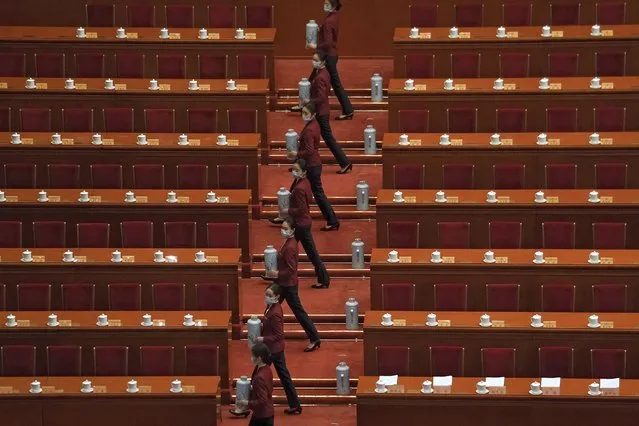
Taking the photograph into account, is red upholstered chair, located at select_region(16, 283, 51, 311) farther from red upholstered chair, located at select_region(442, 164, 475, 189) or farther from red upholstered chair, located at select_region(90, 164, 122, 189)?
red upholstered chair, located at select_region(442, 164, 475, 189)

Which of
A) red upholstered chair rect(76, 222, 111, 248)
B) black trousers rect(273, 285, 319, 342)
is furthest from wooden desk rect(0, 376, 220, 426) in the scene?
red upholstered chair rect(76, 222, 111, 248)

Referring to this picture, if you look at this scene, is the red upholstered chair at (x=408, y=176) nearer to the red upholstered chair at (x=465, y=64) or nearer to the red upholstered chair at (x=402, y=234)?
the red upholstered chair at (x=402, y=234)

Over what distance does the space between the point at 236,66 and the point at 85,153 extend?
1726 mm

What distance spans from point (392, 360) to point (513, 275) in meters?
1.32

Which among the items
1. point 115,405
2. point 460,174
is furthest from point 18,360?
point 460,174

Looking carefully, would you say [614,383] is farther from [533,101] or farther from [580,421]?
[533,101]

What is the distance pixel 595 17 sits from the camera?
58.2ft

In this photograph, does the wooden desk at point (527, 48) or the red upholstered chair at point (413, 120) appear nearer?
the red upholstered chair at point (413, 120)

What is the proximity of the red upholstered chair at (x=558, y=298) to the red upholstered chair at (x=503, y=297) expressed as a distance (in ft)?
0.68

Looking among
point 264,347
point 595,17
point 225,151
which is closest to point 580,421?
point 264,347

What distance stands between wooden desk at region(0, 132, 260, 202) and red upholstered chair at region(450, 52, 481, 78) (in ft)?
6.52

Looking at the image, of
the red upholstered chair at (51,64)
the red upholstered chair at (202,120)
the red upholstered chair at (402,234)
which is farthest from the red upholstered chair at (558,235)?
the red upholstered chair at (51,64)

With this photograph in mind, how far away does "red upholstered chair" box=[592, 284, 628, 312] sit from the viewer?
48.5ft

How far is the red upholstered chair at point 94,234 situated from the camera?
51.6 ft
